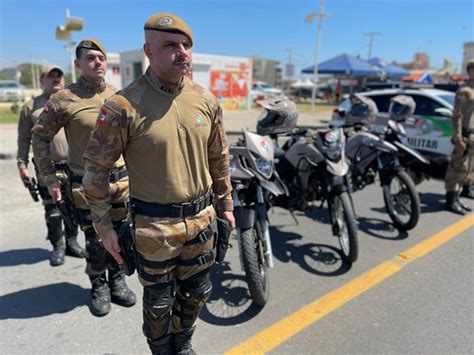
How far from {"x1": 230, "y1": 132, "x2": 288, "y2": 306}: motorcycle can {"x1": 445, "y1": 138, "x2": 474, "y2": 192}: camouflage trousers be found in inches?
123

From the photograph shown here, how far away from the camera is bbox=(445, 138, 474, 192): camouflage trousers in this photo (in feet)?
16.7

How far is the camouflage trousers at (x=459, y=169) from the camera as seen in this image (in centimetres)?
509

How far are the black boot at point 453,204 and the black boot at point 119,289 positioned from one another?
4.33 meters

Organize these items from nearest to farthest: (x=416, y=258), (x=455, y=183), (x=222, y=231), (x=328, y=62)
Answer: (x=222, y=231) → (x=416, y=258) → (x=455, y=183) → (x=328, y=62)

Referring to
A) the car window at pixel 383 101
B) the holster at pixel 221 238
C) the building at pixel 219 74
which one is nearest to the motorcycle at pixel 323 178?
the holster at pixel 221 238

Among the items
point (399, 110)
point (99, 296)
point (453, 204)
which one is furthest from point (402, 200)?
point (99, 296)

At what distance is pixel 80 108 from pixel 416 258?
334 centimetres

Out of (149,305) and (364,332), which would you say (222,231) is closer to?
(149,305)

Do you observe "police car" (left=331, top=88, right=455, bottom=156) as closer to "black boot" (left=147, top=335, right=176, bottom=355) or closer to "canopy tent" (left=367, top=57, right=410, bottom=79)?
"black boot" (left=147, top=335, right=176, bottom=355)

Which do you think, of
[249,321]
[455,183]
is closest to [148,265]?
[249,321]

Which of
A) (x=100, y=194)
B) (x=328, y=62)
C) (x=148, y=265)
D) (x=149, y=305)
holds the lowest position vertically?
(x=149, y=305)

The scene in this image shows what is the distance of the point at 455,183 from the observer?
515cm

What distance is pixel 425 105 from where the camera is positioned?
23.0 feet

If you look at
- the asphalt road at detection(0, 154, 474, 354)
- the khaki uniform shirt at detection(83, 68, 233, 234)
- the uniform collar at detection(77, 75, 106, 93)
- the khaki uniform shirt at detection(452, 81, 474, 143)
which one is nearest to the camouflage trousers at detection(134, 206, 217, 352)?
the khaki uniform shirt at detection(83, 68, 233, 234)
